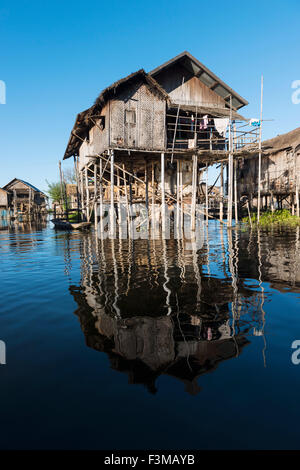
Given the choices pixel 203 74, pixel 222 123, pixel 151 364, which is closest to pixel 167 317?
pixel 151 364

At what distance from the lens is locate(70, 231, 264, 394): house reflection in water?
284 centimetres

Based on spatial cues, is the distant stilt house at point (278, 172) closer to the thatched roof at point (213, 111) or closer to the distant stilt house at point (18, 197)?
the thatched roof at point (213, 111)

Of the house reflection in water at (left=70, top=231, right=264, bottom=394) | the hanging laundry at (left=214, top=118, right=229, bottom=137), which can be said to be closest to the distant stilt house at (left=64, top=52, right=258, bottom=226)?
the hanging laundry at (left=214, top=118, right=229, bottom=137)

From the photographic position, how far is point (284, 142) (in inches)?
1090

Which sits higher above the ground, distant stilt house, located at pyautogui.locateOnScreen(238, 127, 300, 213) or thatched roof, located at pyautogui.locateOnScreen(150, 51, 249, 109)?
thatched roof, located at pyautogui.locateOnScreen(150, 51, 249, 109)

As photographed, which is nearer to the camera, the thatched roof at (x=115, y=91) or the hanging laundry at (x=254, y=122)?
the thatched roof at (x=115, y=91)

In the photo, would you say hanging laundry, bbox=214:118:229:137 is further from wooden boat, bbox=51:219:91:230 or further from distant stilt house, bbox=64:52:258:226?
wooden boat, bbox=51:219:91:230

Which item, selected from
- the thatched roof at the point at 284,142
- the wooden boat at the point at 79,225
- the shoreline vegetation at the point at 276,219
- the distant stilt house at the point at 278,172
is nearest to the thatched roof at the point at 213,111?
the shoreline vegetation at the point at 276,219

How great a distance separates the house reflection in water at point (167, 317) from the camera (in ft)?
9.33

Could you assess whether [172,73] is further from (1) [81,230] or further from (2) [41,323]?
(2) [41,323]

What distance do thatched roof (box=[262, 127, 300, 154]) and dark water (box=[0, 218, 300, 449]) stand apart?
24.8 metres

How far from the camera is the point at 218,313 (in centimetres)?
408

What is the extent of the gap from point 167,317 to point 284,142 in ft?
97.6

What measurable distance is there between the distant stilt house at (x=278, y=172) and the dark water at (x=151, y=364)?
76.9 feet
